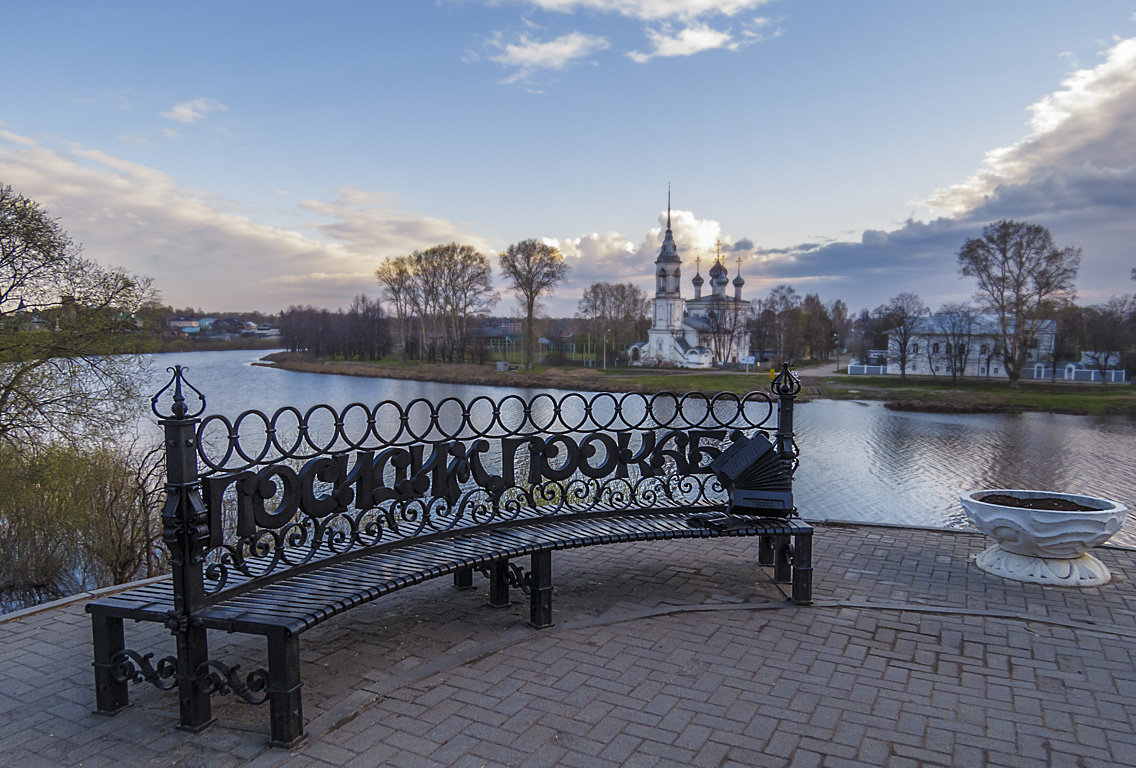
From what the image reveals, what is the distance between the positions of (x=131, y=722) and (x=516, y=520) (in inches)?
93.0

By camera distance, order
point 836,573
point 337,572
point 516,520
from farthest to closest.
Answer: point 836,573 < point 516,520 < point 337,572

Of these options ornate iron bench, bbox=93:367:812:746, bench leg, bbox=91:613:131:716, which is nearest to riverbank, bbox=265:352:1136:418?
ornate iron bench, bbox=93:367:812:746

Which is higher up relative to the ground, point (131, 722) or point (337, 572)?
point (337, 572)

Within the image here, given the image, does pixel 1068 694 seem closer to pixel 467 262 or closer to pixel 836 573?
pixel 836 573

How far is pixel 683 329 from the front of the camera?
7344 cm

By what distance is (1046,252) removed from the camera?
41750mm

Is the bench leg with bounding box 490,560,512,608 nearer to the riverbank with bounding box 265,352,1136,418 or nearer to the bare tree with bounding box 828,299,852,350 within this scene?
the riverbank with bounding box 265,352,1136,418

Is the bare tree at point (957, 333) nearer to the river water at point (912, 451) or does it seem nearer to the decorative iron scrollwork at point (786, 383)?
the river water at point (912, 451)

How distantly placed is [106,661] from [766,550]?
4398 millimetres

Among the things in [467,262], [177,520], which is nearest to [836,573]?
[177,520]

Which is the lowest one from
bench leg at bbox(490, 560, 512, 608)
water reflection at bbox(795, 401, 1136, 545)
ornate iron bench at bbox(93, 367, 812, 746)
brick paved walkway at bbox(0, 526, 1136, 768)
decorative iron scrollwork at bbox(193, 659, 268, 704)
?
water reflection at bbox(795, 401, 1136, 545)

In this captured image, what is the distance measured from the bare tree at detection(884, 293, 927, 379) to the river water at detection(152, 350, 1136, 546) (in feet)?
79.3

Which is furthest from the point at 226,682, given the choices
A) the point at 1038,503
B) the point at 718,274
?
the point at 718,274

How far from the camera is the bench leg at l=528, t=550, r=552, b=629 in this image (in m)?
4.29
